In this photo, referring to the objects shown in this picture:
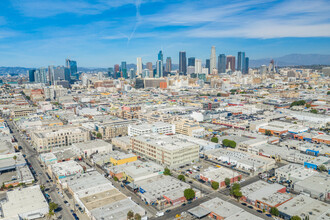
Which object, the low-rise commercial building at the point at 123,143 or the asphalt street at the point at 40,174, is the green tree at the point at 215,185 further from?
the low-rise commercial building at the point at 123,143

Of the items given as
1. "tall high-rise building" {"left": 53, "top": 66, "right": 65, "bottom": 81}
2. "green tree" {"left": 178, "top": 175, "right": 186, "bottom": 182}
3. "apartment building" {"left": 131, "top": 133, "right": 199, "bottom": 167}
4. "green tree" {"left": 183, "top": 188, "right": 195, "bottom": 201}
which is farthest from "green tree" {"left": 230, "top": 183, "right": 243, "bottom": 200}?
"tall high-rise building" {"left": 53, "top": 66, "right": 65, "bottom": 81}

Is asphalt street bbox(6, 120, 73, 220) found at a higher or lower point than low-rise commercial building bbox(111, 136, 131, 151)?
lower

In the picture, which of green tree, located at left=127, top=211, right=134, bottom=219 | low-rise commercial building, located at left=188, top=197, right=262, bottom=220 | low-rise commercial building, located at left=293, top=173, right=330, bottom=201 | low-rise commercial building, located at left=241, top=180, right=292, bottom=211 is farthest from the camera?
low-rise commercial building, located at left=293, top=173, right=330, bottom=201

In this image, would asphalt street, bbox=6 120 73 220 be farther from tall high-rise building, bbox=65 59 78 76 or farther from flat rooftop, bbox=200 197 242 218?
tall high-rise building, bbox=65 59 78 76

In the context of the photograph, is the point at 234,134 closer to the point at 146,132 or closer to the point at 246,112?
the point at 146,132

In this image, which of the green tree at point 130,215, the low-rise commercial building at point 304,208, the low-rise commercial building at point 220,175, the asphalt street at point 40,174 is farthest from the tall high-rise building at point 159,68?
the green tree at point 130,215

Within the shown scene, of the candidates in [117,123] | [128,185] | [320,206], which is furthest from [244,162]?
[117,123]
